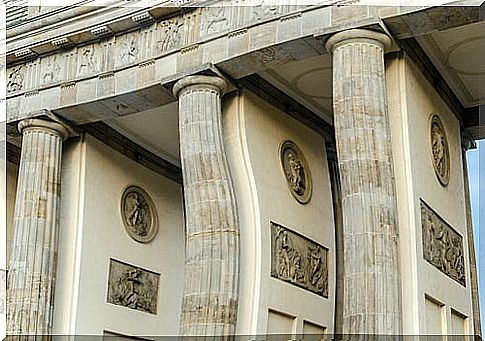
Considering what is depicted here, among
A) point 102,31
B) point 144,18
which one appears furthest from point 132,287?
point 144,18

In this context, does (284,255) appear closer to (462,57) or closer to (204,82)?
(204,82)

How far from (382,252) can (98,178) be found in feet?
21.8

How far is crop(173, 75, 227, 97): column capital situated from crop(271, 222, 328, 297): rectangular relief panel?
2.20 meters

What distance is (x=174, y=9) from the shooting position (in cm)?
1475

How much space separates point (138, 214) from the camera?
17.6 m

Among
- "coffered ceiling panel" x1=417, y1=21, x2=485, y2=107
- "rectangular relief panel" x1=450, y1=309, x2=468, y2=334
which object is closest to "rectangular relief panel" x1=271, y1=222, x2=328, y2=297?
"rectangular relief panel" x1=450, y1=309, x2=468, y2=334

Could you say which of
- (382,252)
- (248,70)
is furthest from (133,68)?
(382,252)

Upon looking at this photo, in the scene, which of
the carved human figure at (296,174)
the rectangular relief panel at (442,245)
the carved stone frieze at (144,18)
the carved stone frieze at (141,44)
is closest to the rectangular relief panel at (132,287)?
the carved stone frieze at (141,44)

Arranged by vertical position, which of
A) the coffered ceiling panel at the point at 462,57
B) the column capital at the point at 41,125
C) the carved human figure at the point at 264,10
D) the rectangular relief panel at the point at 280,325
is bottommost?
the rectangular relief panel at the point at 280,325

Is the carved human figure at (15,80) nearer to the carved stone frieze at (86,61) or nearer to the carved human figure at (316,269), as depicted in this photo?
the carved stone frieze at (86,61)

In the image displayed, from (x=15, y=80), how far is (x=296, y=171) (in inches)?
209

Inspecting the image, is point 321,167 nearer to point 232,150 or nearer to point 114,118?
point 232,150

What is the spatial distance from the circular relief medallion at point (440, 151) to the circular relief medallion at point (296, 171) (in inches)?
88.8

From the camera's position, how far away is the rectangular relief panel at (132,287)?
16.6 meters
